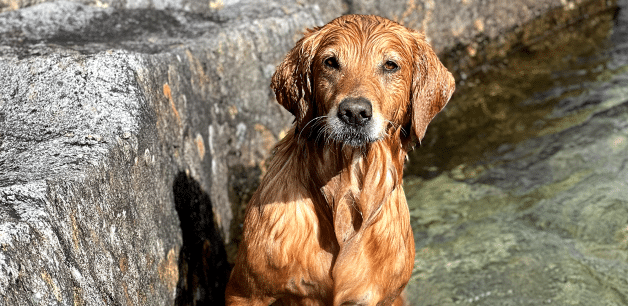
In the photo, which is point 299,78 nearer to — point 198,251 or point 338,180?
point 338,180

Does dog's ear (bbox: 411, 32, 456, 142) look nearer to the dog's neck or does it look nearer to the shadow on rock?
the dog's neck

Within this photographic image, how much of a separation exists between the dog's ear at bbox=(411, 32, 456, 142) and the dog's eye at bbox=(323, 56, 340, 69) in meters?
0.45

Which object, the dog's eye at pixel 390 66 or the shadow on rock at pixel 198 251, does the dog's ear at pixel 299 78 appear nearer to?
the dog's eye at pixel 390 66

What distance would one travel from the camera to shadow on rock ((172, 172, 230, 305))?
365 centimetres

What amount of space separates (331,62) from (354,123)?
371 mm

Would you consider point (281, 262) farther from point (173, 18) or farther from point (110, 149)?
point (173, 18)

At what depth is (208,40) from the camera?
459cm

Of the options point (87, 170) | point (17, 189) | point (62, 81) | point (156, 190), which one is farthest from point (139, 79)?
point (17, 189)

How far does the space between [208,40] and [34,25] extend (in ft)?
3.77

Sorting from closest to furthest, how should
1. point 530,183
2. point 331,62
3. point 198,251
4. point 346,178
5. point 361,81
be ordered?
point 361,81 → point 331,62 → point 346,178 → point 198,251 → point 530,183

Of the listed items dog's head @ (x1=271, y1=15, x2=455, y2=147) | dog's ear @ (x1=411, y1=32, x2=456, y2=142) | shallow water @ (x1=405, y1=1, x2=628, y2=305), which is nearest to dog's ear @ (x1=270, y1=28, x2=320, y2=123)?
dog's head @ (x1=271, y1=15, x2=455, y2=147)

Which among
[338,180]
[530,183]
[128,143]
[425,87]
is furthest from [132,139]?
[530,183]

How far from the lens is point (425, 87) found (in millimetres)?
3324

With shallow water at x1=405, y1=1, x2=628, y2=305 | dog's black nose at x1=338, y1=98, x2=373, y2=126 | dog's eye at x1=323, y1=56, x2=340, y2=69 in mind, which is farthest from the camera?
shallow water at x1=405, y1=1, x2=628, y2=305
